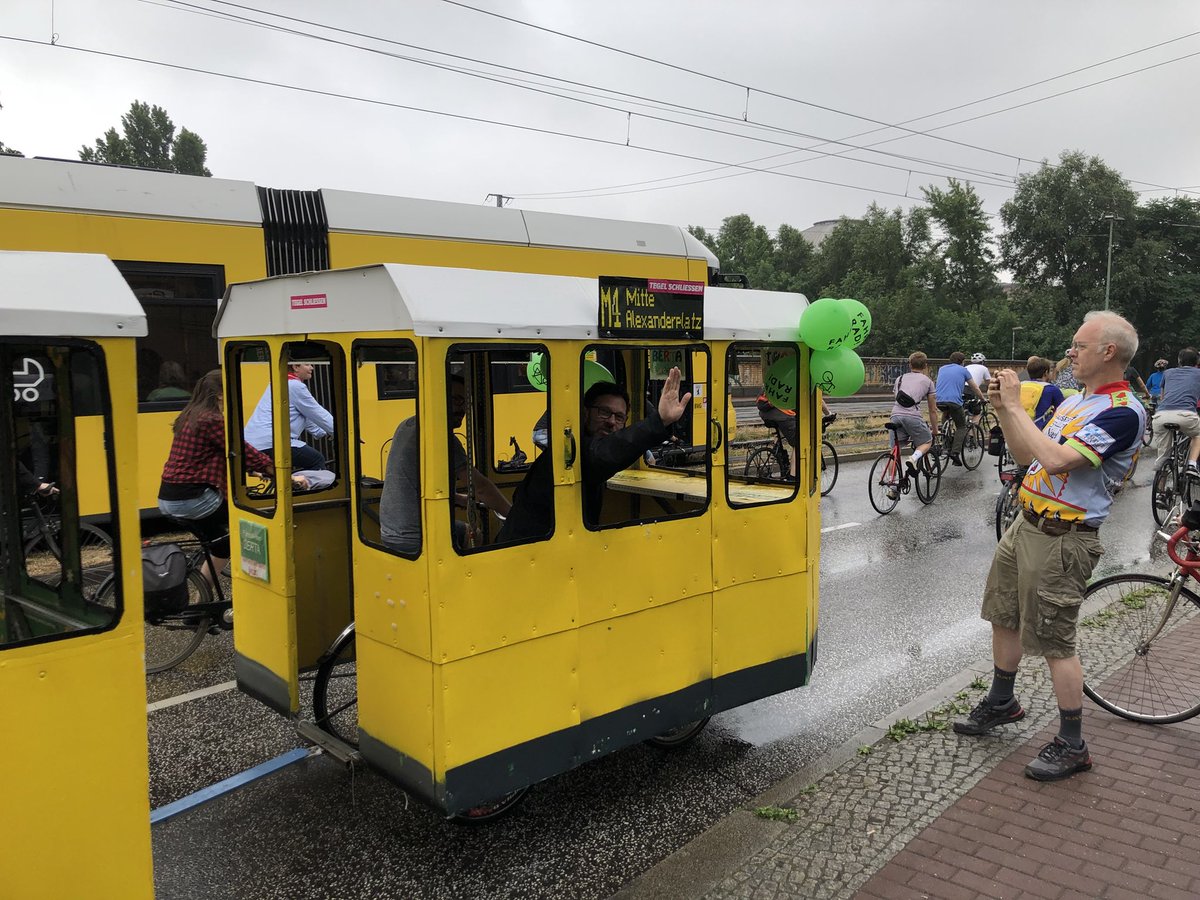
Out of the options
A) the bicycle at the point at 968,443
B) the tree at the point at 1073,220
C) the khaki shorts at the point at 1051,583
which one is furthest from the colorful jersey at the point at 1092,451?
the tree at the point at 1073,220

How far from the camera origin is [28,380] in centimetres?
242

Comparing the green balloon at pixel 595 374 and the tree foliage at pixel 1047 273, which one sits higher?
the tree foliage at pixel 1047 273

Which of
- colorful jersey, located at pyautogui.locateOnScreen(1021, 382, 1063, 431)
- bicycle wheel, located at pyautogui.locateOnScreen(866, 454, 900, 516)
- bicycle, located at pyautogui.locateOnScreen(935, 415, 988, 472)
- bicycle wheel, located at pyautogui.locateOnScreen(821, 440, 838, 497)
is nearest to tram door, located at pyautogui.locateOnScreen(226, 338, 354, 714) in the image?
colorful jersey, located at pyautogui.locateOnScreen(1021, 382, 1063, 431)

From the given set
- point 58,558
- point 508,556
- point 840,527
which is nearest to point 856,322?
point 508,556

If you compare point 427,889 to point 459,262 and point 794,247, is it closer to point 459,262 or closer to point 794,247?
point 459,262

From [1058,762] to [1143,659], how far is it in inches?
55.1

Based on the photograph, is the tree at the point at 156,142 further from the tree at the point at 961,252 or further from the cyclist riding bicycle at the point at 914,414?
the cyclist riding bicycle at the point at 914,414

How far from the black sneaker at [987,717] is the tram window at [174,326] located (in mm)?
6842

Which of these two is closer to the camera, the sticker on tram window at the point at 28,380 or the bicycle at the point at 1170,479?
the sticker on tram window at the point at 28,380

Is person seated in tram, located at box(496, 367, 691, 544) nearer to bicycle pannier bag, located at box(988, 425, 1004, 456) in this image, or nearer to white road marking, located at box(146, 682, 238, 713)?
white road marking, located at box(146, 682, 238, 713)

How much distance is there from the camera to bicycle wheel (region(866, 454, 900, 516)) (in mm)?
10648

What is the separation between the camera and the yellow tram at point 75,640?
2.29 metres

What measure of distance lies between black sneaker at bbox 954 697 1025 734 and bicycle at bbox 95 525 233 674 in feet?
14.0

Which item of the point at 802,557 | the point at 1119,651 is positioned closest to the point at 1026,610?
the point at 802,557
